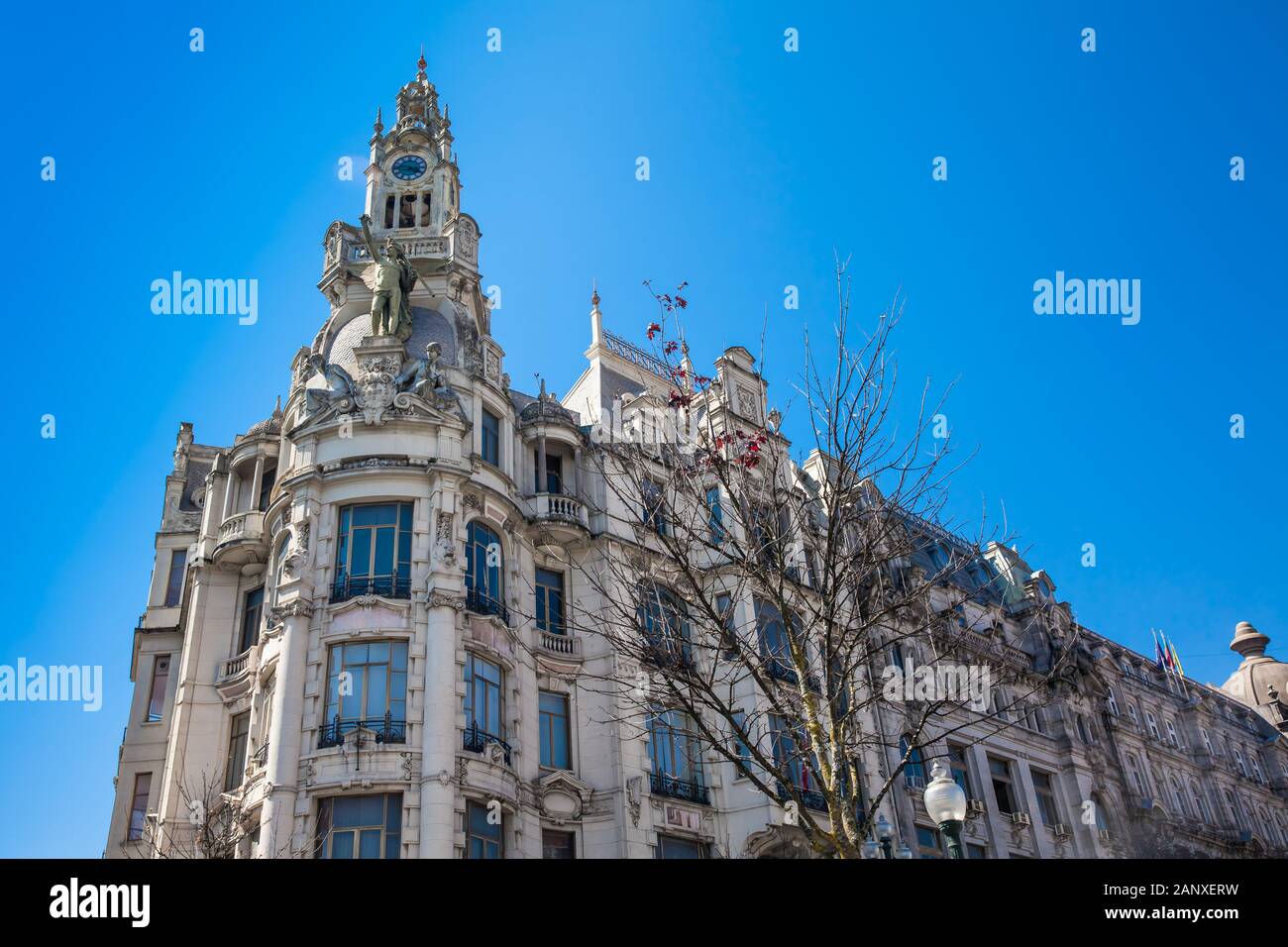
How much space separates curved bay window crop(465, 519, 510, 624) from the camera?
29.9 metres

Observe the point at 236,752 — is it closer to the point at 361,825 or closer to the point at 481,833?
the point at 361,825

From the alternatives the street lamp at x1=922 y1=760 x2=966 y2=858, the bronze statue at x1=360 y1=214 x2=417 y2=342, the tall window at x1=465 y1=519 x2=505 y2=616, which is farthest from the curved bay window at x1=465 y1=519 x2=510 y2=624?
the street lamp at x1=922 y1=760 x2=966 y2=858

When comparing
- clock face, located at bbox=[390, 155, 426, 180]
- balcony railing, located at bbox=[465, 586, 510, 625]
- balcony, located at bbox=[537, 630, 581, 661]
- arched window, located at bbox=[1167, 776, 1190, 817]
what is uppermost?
clock face, located at bbox=[390, 155, 426, 180]

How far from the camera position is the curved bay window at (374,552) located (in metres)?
28.8

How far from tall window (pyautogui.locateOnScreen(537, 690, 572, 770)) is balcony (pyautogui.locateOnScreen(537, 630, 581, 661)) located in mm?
1103

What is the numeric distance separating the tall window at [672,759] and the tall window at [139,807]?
14.9m

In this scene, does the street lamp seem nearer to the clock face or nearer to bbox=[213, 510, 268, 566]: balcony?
bbox=[213, 510, 268, 566]: balcony

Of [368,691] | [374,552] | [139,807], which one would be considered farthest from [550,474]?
[139,807]

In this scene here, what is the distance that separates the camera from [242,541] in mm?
32562

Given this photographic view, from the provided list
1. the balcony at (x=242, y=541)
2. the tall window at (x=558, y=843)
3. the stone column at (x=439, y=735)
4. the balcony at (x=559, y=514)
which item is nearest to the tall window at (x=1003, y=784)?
the tall window at (x=558, y=843)

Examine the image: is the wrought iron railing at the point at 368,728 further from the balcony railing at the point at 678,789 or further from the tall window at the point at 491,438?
the tall window at the point at 491,438
